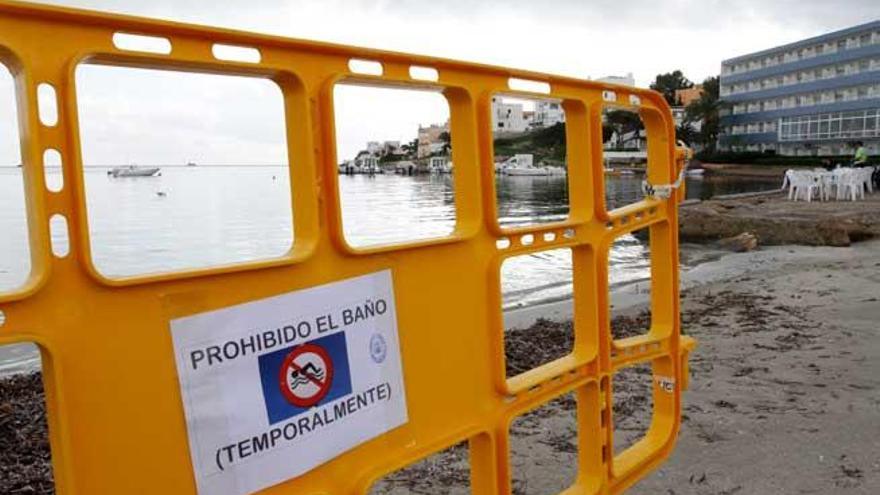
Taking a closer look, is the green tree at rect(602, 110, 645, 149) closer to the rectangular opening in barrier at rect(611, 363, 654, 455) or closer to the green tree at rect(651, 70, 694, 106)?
the green tree at rect(651, 70, 694, 106)

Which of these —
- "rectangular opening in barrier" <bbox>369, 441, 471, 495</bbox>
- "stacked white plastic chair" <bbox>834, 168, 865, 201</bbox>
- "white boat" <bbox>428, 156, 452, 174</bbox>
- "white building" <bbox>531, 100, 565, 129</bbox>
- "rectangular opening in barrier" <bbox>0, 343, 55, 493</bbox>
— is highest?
"white building" <bbox>531, 100, 565, 129</bbox>

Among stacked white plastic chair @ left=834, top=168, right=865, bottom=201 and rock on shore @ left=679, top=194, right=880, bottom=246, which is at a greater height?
stacked white plastic chair @ left=834, top=168, right=865, bottom=201

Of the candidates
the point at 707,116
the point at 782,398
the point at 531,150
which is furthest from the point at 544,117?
the point at 782,398

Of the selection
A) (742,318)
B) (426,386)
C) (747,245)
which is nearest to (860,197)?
(747,245)

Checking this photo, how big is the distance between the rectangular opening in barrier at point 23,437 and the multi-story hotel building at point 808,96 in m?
75.3

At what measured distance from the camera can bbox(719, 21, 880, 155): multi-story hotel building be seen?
221 feet

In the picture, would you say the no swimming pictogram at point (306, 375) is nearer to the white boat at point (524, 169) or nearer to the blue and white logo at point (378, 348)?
the blue and white logo at point (378, 348)

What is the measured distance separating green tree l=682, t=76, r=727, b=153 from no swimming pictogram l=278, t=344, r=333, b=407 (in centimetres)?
9239

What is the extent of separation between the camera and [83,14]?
144cm

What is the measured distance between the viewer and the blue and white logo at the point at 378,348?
80.7 inches

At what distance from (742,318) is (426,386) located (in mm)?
6627

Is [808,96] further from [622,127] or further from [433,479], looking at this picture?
[433,479]

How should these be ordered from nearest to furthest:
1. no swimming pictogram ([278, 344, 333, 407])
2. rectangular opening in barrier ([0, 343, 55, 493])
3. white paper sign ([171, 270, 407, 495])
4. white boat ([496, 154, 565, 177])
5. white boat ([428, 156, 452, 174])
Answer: white paper sign ([171, 270, 407, 495]) → no swimming pictogram ([278, 344, 333, 407]) → rectangular opening in barrier ([0, 343, 55, 493]) → white boat ([496, 154, 565, 177]) → white boat ([428, 156, 452, 174])

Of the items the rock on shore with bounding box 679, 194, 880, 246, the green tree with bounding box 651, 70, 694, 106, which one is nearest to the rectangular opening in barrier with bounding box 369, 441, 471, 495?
the rock on shore with bounding box 679, 194, 880, 246
